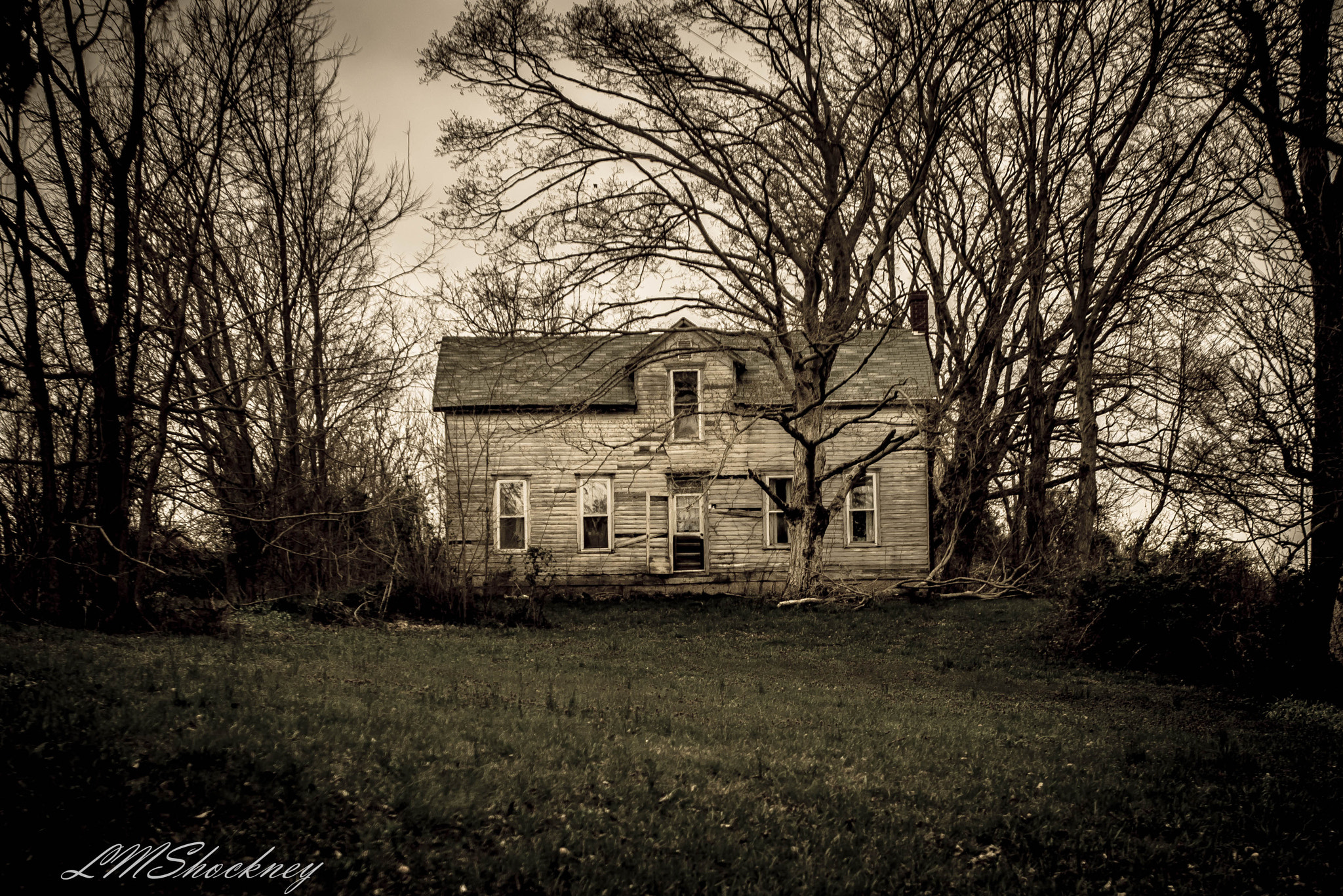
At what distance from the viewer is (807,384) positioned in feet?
68.8

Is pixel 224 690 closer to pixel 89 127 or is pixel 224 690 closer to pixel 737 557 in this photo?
pixel 89 127

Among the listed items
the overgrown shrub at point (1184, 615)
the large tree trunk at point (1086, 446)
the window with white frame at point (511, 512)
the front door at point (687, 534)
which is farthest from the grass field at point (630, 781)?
the front door at point (687, 534)

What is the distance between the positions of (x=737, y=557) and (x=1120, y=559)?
12.2m

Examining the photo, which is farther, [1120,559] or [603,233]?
[603,233]

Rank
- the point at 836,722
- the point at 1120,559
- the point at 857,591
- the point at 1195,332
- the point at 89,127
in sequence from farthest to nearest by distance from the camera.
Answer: the point at 857,591 → the point at 1195,332 → the point at 1120,559 → the point at 89,127 → the point at 836,722

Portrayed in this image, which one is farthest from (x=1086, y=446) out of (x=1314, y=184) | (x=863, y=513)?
(x=1314, y=184)

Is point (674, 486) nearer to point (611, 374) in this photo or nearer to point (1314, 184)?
point (611, 374)

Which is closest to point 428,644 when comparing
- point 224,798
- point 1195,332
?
point 224,798

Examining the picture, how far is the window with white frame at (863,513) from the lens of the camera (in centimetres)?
2511

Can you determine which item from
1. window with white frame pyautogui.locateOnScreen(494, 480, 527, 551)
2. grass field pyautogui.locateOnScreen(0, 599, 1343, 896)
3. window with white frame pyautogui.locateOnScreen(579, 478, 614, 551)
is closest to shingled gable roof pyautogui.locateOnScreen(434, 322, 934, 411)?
window with white frame pyautogui.locateOnScreen(494, 480, 527, 551)

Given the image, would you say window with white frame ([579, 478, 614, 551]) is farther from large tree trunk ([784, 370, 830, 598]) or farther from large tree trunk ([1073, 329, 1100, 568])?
large tree trunk ([1073, 329, 1100, 568])

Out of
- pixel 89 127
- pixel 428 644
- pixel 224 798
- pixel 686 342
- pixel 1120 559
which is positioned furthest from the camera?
pixel 686 342

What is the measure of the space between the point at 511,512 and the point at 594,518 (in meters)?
2.28

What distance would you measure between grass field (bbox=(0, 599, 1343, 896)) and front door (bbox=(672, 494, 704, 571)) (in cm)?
1440
